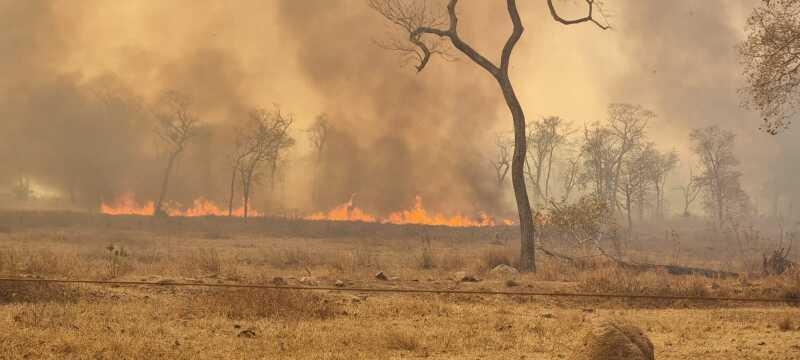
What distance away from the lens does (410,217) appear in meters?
60.5

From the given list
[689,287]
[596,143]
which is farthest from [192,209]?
[689,287]

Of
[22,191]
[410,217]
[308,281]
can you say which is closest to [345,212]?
[410,217]

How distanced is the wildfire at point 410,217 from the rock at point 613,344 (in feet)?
166

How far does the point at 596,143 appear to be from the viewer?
66.5 m

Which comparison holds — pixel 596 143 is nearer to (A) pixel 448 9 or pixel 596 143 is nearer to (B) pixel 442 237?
(B) pixel 442 237

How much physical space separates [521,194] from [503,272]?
3.39 metres

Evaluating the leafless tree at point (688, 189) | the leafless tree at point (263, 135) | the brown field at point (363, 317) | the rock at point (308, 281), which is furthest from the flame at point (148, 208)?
Result: the rock at point (308, 281)

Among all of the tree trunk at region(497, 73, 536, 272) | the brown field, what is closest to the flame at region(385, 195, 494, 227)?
the tree trunk at region(497, 73, 536, 272)

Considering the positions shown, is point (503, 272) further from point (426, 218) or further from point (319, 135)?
point (319, 135)

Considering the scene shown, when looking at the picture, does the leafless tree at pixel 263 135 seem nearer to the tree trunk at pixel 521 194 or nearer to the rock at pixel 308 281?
the tree trunk at pixel 521 194

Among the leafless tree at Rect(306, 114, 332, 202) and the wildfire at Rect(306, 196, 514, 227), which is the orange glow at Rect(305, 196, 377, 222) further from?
the leafless tree at Rect(306, 114, 332, 202)

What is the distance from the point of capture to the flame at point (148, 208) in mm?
62750

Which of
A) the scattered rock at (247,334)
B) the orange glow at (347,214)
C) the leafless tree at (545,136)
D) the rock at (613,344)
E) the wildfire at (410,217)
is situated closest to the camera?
the rock at (613,344)

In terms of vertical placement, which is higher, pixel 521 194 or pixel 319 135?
pixel 319 135
